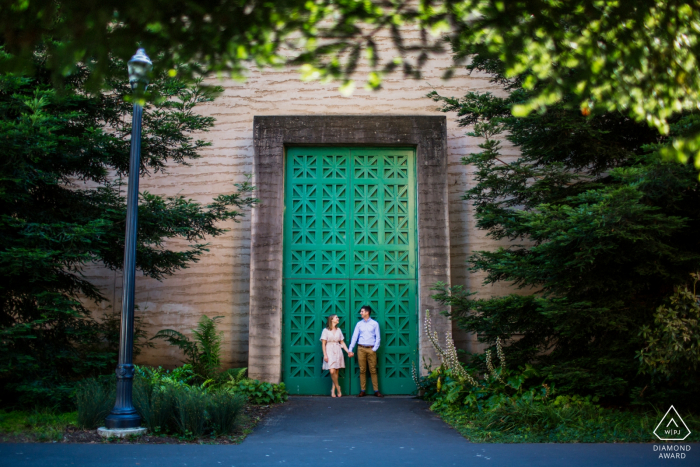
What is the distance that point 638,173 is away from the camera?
25.5 feet

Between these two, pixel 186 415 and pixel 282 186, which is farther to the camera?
pixel 282 186

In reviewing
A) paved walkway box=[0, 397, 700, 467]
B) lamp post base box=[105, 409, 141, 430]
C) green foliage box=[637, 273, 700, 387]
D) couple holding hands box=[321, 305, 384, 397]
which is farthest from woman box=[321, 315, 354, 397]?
green foliage box=[637, 273, 700, 387]

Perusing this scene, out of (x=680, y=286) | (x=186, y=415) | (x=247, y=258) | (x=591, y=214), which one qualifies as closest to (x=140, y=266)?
(x=247, y=258)

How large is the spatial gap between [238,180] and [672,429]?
9.89 m

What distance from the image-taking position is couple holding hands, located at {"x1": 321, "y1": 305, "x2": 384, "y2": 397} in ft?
39.3

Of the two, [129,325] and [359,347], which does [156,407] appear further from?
[359,347]

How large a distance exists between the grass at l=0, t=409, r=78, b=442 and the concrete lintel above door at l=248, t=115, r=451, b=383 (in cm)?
402

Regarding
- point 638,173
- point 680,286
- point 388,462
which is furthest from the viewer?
point 680,286

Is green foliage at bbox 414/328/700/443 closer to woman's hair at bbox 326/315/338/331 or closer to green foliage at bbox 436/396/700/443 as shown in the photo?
green foliage at bbox 436/396/700/443

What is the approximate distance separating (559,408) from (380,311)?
4.87m

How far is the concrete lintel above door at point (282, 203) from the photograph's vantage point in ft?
39.5

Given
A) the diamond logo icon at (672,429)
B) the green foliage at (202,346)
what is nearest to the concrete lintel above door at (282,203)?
the green foliage at (202,346)

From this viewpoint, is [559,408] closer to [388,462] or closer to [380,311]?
[388,462]

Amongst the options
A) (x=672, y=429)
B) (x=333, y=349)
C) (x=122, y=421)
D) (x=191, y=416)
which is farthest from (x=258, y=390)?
(x=672, y=429)
